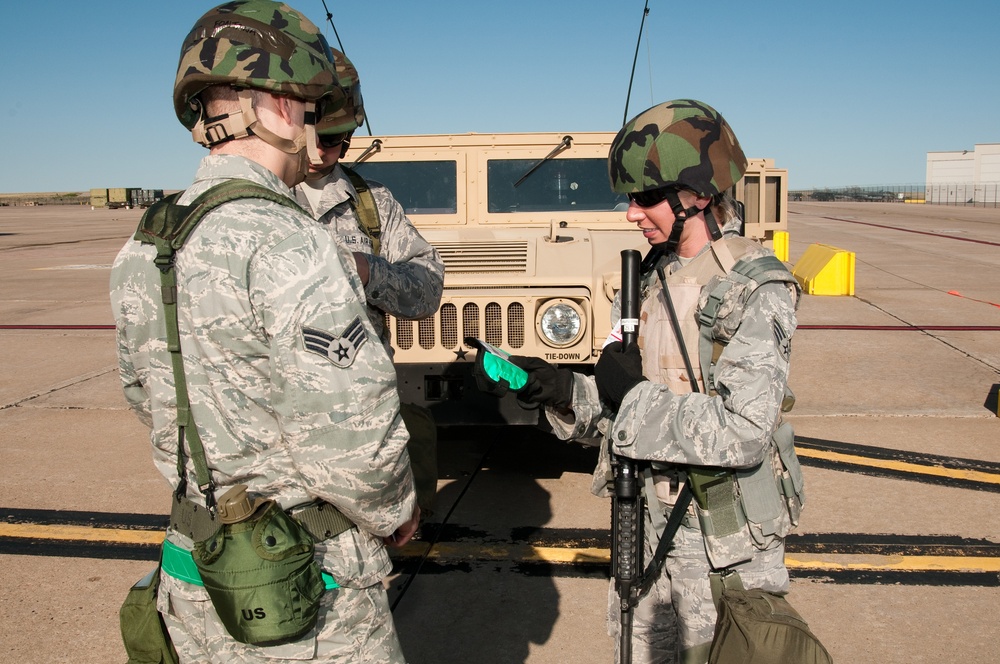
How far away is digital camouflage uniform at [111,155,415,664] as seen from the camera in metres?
1.65

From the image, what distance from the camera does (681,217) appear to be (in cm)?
233

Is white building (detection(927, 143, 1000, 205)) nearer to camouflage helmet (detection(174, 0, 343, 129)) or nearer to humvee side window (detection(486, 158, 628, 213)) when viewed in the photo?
humvee side window (detection(486, 158, 628, 213))

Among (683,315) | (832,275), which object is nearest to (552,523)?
(683,315)

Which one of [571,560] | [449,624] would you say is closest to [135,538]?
[449,624]

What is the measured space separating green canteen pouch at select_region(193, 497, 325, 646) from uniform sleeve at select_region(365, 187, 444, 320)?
4.23ft

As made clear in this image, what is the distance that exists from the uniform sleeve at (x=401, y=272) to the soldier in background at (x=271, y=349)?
3.49 feet

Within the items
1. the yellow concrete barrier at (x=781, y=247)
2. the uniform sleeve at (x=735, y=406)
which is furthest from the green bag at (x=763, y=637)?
the yellow concrete barrier at (x=781, y=247)

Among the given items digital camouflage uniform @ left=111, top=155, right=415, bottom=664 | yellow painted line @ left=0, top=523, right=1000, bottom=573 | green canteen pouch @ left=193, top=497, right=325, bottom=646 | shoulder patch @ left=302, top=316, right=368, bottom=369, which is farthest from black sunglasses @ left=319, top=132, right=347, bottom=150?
yellow painted line @ left=0, top=523, right=1000, bottom=573

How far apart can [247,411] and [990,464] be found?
16.7ft

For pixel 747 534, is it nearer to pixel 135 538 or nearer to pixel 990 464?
Result: pixel 135 538

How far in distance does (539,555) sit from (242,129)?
9.51 ft

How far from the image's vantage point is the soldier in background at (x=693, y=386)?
208 centimetres

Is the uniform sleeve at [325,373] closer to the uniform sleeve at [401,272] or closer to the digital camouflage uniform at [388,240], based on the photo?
the uniform sleeve at [401,272]

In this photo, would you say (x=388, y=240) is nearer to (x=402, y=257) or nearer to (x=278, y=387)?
(x=402, y=257)
